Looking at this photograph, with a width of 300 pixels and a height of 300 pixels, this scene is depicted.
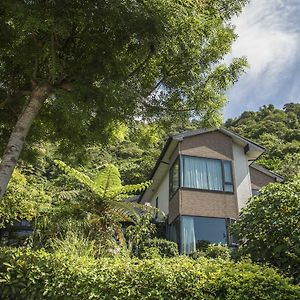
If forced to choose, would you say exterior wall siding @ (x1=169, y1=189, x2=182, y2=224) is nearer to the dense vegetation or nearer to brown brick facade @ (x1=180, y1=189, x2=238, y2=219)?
brown brick facade @ (x1=180, y1=189, x2=238, y2=219)

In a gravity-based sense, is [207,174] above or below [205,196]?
above

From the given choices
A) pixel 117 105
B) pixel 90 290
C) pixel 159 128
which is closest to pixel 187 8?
pixel 117 105

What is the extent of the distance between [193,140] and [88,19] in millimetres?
12882

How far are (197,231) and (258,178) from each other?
244 inches

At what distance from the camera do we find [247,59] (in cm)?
779

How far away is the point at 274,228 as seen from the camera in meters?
7.56

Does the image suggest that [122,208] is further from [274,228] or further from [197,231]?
[274,228]

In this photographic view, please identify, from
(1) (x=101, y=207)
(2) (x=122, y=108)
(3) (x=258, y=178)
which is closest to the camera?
(2) (x=122, y=108)

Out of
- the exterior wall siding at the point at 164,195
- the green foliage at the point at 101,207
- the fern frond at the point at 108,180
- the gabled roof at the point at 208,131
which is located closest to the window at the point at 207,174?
the gabled roof at the point at 208,131

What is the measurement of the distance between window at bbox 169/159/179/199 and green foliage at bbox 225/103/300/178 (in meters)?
12.4

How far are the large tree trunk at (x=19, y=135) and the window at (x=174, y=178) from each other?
12.0m

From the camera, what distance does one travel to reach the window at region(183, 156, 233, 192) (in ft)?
58.0

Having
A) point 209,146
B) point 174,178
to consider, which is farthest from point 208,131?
point 174,178

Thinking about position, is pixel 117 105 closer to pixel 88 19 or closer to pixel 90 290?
pixel 88 19
